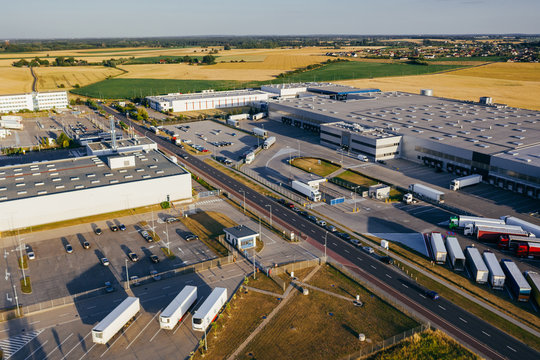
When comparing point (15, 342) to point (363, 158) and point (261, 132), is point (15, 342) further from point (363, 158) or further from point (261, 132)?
point (261, 132)

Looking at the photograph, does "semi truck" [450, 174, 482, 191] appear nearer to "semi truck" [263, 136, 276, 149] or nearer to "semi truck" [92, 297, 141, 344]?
"semi truck" [263, 136, 276, 149]

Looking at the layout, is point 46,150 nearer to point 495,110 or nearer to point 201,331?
point 201,331

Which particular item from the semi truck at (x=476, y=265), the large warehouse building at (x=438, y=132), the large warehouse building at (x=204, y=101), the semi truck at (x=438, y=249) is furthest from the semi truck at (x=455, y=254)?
the large warehouse building at (x=204, y=101)

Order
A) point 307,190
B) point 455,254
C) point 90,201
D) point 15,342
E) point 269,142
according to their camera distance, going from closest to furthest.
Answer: point 15,342
point 455,254
point 90,201
point 307,190
point 269,142

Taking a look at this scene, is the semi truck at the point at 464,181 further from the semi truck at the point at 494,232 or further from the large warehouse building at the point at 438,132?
the semi truck at the point at 494,232

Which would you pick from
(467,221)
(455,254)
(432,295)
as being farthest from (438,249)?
(467,221)

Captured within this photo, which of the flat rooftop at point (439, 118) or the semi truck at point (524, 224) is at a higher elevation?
the flat rooftop at point (439, 118)
